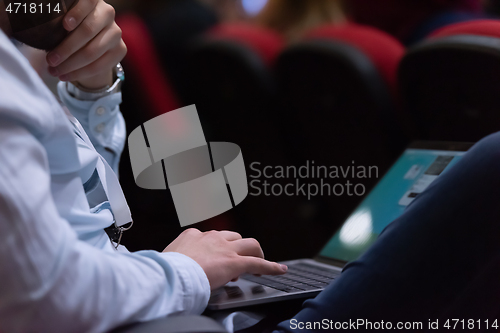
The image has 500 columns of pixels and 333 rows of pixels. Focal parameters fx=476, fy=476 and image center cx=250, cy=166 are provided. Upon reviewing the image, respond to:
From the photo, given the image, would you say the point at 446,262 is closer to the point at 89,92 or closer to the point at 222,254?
the point at 222,254

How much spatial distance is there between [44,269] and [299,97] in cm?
100

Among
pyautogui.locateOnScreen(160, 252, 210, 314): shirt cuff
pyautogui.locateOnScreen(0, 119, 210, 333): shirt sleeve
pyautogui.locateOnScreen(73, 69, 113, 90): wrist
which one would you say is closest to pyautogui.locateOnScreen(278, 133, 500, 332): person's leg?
pyautogui.locateOnScreen(160, 252, 210, 314): shirt cuff

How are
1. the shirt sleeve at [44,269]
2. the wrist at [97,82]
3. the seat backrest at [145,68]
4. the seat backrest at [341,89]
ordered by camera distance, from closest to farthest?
the shirt sleeve at [44,269] → the wrist at [97,82] → the seat backrest at [341,89] → the seat backrest at [145,68]

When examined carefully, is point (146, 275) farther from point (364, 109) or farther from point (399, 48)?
point (399, 48)

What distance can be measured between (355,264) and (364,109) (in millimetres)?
664

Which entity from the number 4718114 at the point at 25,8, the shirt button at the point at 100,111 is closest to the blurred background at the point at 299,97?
the shirt button at the point at 100,111

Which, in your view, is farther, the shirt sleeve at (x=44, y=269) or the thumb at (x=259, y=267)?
the thumb at (x=259, y=267)

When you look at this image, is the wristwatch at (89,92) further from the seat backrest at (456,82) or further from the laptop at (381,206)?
the seat backrest at (456,82)

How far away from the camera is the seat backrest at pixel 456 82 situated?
91cm

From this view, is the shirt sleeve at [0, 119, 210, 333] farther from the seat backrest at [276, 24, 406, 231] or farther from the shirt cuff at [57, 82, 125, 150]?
the seat backrest at [276, 24, 406, 231]

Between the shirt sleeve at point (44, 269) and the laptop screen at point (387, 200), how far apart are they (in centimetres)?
59

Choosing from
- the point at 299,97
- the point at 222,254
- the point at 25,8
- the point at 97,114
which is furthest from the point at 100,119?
the point at 299,97

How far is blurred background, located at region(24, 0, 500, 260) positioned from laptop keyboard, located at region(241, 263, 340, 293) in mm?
94

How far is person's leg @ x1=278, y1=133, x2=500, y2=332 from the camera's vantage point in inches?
20.9
